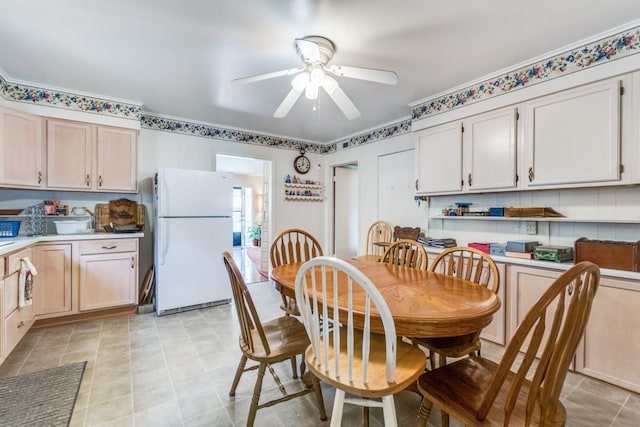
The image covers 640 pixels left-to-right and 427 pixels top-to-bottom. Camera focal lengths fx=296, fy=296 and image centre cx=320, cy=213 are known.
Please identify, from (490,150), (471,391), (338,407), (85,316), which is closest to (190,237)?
(85,316)

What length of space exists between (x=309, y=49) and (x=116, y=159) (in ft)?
8.56

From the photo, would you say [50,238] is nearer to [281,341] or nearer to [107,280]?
[107,280]

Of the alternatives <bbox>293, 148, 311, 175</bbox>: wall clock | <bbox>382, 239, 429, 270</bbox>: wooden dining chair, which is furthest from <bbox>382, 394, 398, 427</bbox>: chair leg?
<bbox>293, 148, 311, 175</bbox>: wall clock

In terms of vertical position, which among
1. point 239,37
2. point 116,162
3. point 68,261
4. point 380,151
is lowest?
point 68,261

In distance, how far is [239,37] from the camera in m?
2.05

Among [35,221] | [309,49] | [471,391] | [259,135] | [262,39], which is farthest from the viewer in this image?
[259,135]

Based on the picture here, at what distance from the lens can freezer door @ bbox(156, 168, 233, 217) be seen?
317cm

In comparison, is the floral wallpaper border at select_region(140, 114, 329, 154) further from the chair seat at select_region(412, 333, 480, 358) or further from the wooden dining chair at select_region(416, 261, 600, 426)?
the wooden dining chair at select_region(416, 261, 600, 426)

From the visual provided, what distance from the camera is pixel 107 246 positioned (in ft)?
9.98

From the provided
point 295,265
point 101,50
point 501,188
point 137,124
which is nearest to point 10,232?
point 137,124

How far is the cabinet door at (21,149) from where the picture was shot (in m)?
2.53

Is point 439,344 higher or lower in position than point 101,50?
lower

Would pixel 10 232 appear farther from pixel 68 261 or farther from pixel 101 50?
pixel 101 50

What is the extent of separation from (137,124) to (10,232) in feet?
5.09
